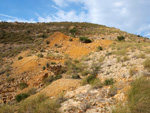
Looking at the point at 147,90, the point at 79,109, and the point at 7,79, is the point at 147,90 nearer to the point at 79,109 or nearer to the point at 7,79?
the point at 79,109

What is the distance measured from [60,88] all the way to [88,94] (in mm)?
1678

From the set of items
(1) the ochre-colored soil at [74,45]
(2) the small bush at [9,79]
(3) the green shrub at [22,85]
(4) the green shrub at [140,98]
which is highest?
(1) the ochre-colored soil at [74,45]

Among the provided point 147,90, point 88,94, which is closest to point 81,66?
point 88,94

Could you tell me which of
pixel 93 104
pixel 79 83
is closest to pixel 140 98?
pixel 93 104

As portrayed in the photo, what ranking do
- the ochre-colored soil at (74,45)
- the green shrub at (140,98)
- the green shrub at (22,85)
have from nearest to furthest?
the green shrub at (140,98) → the green shrub at (22,85) → the ochre-colored soil at (74,45)

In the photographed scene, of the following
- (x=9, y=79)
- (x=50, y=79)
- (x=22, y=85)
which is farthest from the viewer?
(x=9, y=79)

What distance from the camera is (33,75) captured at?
7215mm

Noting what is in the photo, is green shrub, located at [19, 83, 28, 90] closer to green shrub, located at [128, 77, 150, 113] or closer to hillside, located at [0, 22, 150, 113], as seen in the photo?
hillside, located at [0, 22, 150, 113]

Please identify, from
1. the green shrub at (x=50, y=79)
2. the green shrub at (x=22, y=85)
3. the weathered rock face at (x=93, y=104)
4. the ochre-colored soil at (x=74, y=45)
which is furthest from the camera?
the ochre-colored soil at (x=74, y=45)

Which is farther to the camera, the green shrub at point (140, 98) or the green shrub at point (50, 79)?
the green shrub at point (50, 79)

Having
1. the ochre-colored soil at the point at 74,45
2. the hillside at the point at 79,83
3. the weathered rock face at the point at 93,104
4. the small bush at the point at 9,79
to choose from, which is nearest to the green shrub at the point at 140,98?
the hillside at the point at 79,83

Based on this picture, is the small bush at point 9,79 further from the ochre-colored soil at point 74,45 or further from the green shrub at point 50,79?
the ochre-colored soil at point 74,45

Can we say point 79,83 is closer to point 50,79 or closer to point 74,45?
point 50,79

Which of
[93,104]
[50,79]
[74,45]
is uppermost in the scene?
[74,45]
